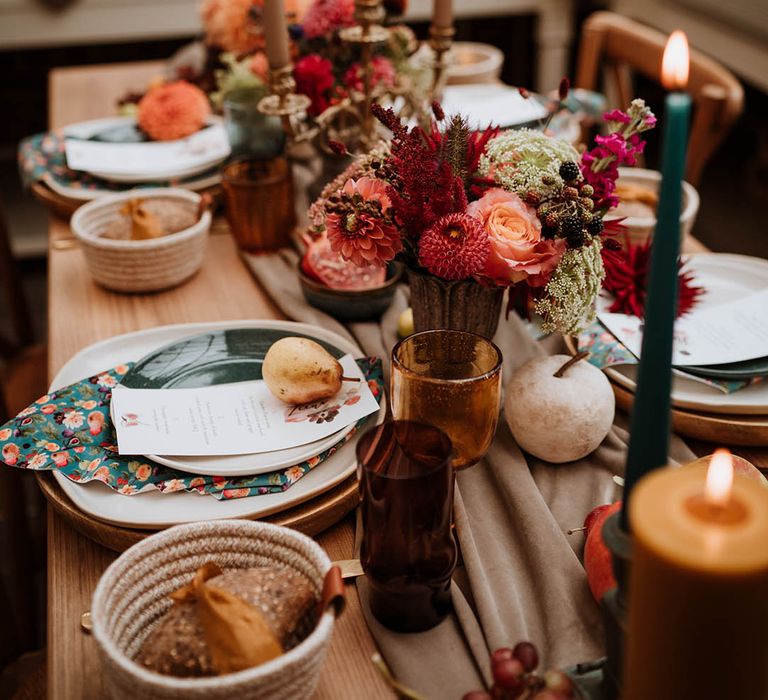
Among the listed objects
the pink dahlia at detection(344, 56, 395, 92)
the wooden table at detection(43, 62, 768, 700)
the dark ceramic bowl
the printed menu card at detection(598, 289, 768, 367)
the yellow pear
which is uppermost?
the pink dahlia at detection(344, 56, 395, 92)

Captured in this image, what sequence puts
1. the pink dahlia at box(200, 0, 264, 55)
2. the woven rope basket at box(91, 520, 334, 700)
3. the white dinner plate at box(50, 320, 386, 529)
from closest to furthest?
1. the woven rope basket at box(91, 520, 334, 700)
2. the white dinner plate at box(50, 320, 386, 529)
3. the pink dahlia at box(200, 0, 264, 55)

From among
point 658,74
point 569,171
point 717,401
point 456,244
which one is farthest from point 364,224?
point 658,74

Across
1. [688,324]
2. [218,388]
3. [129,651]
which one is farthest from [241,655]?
[688,324]

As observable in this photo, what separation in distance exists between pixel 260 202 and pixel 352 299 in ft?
0.92

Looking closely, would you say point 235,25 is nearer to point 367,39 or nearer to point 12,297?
point 367,39

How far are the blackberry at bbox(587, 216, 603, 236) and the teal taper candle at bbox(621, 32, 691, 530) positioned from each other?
0.29m

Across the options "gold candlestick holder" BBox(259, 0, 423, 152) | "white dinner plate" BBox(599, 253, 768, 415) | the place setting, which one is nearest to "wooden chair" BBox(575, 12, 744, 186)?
the place setting

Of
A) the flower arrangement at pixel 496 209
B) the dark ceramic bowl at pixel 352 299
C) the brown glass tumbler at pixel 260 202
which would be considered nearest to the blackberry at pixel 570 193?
the flower arrangement at pixel 496 209

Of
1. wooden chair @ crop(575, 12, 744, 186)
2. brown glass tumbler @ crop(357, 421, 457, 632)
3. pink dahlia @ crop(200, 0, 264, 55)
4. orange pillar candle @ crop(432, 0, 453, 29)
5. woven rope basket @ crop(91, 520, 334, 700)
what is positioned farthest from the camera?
pink dahlia @ crop(200, 0, 264, 55)

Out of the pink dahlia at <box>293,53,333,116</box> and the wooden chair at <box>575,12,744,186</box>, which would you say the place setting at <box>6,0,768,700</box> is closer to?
the pink dahlia at <box>293,53,333,116</box>

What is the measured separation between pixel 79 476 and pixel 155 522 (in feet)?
0.32

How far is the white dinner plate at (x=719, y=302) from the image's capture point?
2.80ft

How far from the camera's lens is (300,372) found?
2.73 ft

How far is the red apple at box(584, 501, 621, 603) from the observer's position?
2.10 ft
